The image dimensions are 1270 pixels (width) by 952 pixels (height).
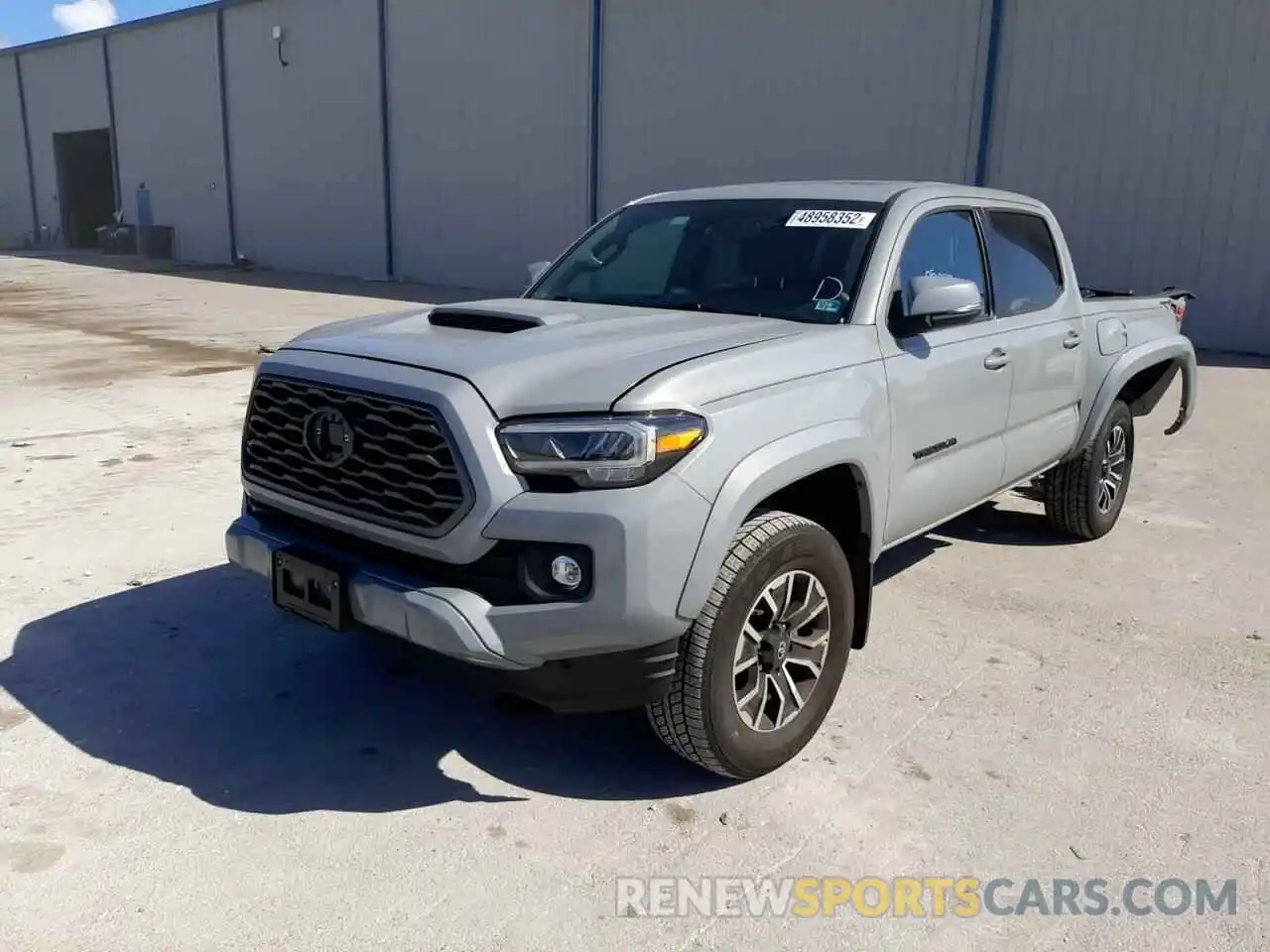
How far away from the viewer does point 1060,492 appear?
18.4ft

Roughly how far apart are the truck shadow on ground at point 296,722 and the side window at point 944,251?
193cm

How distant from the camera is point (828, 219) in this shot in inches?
160

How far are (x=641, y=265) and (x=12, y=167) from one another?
1508 inches

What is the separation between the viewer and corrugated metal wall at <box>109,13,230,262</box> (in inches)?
1057

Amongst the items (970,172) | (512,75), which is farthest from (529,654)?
(512,75)

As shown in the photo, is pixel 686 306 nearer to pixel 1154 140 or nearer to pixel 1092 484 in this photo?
pixel 1092 484

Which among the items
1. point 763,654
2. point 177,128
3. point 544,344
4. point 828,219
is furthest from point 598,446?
point 177,128

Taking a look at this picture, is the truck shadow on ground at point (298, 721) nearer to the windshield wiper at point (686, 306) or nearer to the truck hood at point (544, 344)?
the truck hood at point (544, 344)

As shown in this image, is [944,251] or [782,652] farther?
[944,251]

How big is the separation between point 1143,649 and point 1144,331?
87.0 inches

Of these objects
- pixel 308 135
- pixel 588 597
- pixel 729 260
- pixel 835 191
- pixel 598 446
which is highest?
pixel 308 135

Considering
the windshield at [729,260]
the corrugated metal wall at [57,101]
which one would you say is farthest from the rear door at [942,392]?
the corrugated metal wall at [57,101]

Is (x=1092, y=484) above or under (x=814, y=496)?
under

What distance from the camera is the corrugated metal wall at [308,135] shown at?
2258 centimetres
